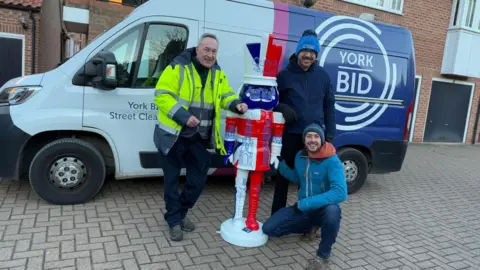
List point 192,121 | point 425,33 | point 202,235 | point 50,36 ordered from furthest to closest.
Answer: point 50,36 → point 425,33 → point 202,235 → point 192,121

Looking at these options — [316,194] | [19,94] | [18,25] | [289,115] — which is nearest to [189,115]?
[289,115]

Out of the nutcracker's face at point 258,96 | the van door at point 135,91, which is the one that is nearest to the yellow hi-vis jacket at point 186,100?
the nutcracker's face at point 258,96

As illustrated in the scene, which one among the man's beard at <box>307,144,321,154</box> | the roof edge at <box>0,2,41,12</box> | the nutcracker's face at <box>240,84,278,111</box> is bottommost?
the man's beard at <box>307,144,321,154</box>

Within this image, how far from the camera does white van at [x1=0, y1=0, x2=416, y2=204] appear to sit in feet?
12.3

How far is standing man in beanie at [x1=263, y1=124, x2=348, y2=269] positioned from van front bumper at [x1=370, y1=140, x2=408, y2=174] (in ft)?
7.59

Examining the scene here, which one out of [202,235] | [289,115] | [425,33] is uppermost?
[425,33]

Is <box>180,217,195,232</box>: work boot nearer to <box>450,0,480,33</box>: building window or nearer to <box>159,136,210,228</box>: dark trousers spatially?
<box>159,136,210,228</box>: dark trousers

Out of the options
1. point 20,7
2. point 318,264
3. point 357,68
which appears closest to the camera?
point 318,264

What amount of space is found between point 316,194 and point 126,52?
2507 mm

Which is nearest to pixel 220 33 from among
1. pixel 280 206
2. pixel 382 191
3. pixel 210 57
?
pixel 210 57

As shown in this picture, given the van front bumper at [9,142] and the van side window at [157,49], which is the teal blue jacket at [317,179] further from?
the van front bumper at [9,142]

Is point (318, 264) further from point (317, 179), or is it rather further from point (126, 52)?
point (126, 52)

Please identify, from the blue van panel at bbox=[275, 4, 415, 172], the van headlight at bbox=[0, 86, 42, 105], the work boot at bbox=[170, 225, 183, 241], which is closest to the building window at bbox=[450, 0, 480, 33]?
the blue van panel at bbox=[275, 4, 415, 172]

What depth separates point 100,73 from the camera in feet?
12.3
